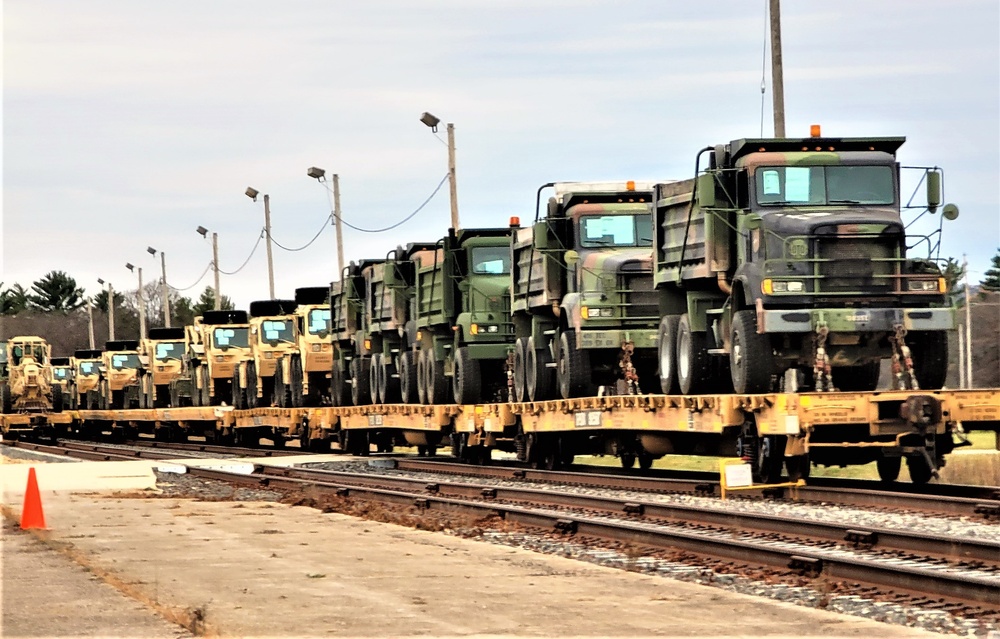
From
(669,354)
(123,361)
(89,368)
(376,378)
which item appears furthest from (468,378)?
(89,368)

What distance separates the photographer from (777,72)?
29891 mm

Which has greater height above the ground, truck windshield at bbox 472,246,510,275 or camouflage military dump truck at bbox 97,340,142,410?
truck windshield at bbox 472,246,510,275

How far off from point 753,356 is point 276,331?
2924cm

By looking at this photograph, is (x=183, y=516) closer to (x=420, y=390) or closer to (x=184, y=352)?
(x=420, y=390)

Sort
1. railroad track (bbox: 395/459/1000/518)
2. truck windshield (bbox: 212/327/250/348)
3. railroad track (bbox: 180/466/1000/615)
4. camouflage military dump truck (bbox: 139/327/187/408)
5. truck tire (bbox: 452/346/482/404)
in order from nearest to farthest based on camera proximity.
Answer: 1. railroad track (bbox: 180/466/1000/615)
2. railroad track (bbox: 395/459/1000/518)
3. truck tire (bbox: 452/346/482/404)
4. truck windshield (bbox: 212/327/250/348)
5. camouflage military dump truck (bbox: 139/327/187/408)

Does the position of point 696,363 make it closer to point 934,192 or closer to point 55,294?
point 934,192

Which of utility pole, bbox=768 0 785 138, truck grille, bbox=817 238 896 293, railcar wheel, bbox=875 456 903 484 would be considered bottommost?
railcar wheel, bbox=875 456 903 484

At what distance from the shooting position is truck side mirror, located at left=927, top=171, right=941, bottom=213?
18.9 metres

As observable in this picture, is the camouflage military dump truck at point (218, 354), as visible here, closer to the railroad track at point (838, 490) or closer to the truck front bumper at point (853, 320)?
the railroad track at point (838, 490)

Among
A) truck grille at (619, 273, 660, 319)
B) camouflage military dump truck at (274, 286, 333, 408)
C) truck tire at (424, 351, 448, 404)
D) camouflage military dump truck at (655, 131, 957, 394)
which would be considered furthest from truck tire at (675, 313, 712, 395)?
camouflage military dump truck at (274, 286, 333, 408)

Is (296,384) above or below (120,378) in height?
below

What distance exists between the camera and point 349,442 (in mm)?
37750

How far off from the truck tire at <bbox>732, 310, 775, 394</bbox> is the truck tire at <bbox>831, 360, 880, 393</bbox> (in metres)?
1.10

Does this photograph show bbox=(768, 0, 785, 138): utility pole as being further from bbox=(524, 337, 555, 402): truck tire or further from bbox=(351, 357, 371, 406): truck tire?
bbox=(351, 357, 371, 406): truck tire
